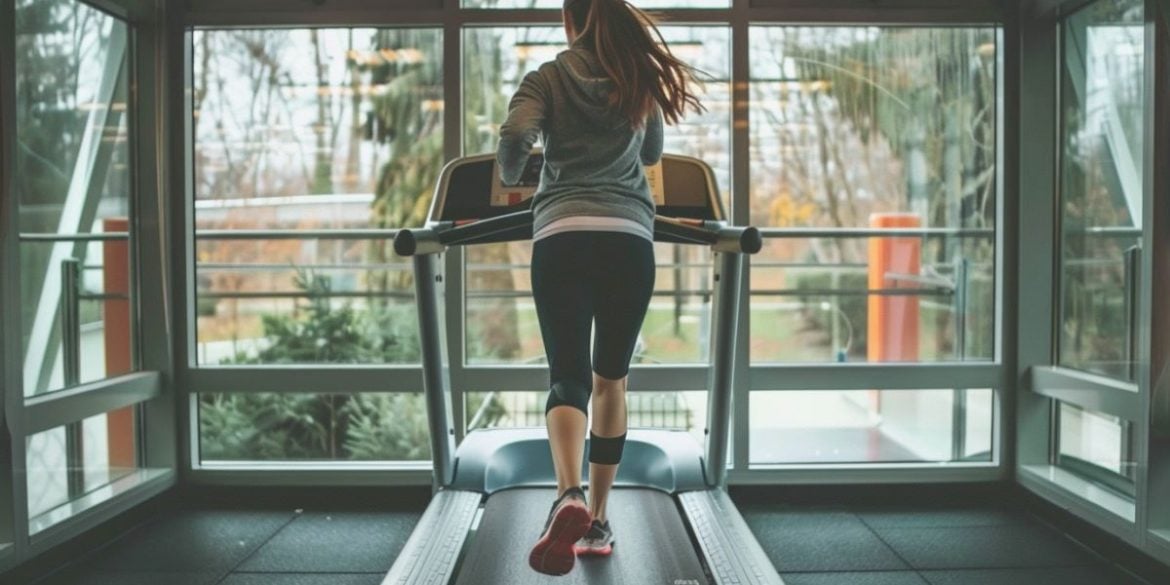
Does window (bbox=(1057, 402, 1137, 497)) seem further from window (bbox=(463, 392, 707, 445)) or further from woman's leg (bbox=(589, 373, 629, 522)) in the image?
woman's leg (bbox=(589, 373, 629, 522))

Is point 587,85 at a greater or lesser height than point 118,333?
greater

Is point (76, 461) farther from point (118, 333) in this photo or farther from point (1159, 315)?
point (1159, 315)

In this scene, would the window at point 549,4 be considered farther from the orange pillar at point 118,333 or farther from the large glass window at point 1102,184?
the orange pillar at point 118,333

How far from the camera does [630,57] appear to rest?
2.14 meters

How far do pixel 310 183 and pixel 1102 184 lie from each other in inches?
122

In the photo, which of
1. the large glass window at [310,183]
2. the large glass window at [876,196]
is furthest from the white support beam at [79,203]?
the large glass window at [876,196]

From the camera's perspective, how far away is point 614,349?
90.5 inches

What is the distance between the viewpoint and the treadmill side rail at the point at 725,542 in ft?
8.05

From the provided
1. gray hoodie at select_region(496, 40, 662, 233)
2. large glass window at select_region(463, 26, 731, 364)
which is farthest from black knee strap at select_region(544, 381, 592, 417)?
large glass window at select_region(463, 26, 731, 364)

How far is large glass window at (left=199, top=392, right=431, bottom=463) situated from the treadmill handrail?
1429 millimetres

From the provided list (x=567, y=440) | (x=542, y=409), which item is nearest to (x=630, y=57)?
(x=567, y=440)

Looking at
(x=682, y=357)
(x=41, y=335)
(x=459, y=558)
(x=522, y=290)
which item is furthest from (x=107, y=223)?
(x=682, y=357)

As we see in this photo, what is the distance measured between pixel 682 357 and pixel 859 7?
1.57m

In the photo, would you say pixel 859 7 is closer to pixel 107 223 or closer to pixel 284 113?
pixel 284 113
